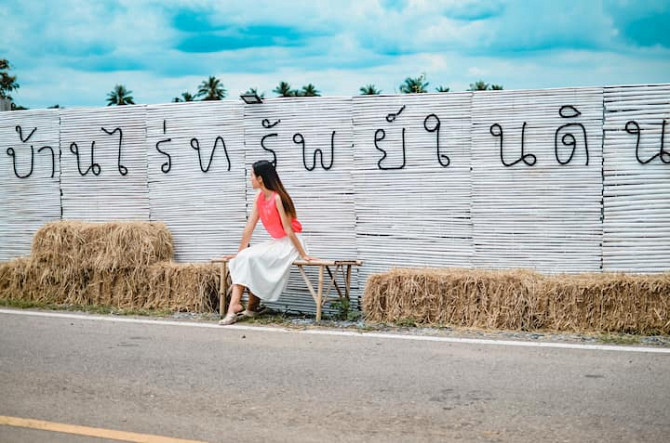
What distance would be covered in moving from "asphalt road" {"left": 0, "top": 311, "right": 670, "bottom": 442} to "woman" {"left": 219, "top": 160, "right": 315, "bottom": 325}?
3.04 feet

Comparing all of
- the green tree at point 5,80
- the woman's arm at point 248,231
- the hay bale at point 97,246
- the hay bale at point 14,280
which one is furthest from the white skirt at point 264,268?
the green tree at point 5,80

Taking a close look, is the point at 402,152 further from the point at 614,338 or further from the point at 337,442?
the point at 337,442

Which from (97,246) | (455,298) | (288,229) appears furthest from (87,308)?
(455,298)

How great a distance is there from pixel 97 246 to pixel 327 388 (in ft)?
16.5

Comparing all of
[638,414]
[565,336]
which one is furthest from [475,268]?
[638,414]

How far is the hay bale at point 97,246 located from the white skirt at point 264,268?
5.40ft

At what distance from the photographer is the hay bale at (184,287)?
868 centimetres

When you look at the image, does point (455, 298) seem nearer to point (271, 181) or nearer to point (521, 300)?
point (521, 300)

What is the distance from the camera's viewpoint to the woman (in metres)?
8.02

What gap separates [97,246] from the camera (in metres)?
9.16

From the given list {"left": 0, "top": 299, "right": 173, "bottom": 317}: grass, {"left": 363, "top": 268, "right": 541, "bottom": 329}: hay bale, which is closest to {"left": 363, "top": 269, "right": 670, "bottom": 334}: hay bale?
{"left": 363, "top": 268, "right": 541, "bottom": 329}: hay bale

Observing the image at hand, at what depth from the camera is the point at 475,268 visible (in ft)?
28.0

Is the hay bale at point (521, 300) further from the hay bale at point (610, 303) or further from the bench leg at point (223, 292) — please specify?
the bench leg at point (223, 292)

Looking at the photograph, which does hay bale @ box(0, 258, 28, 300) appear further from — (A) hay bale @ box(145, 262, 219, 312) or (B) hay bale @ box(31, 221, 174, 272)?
(A) hay bale @ box(145, 262, 219, 312)
